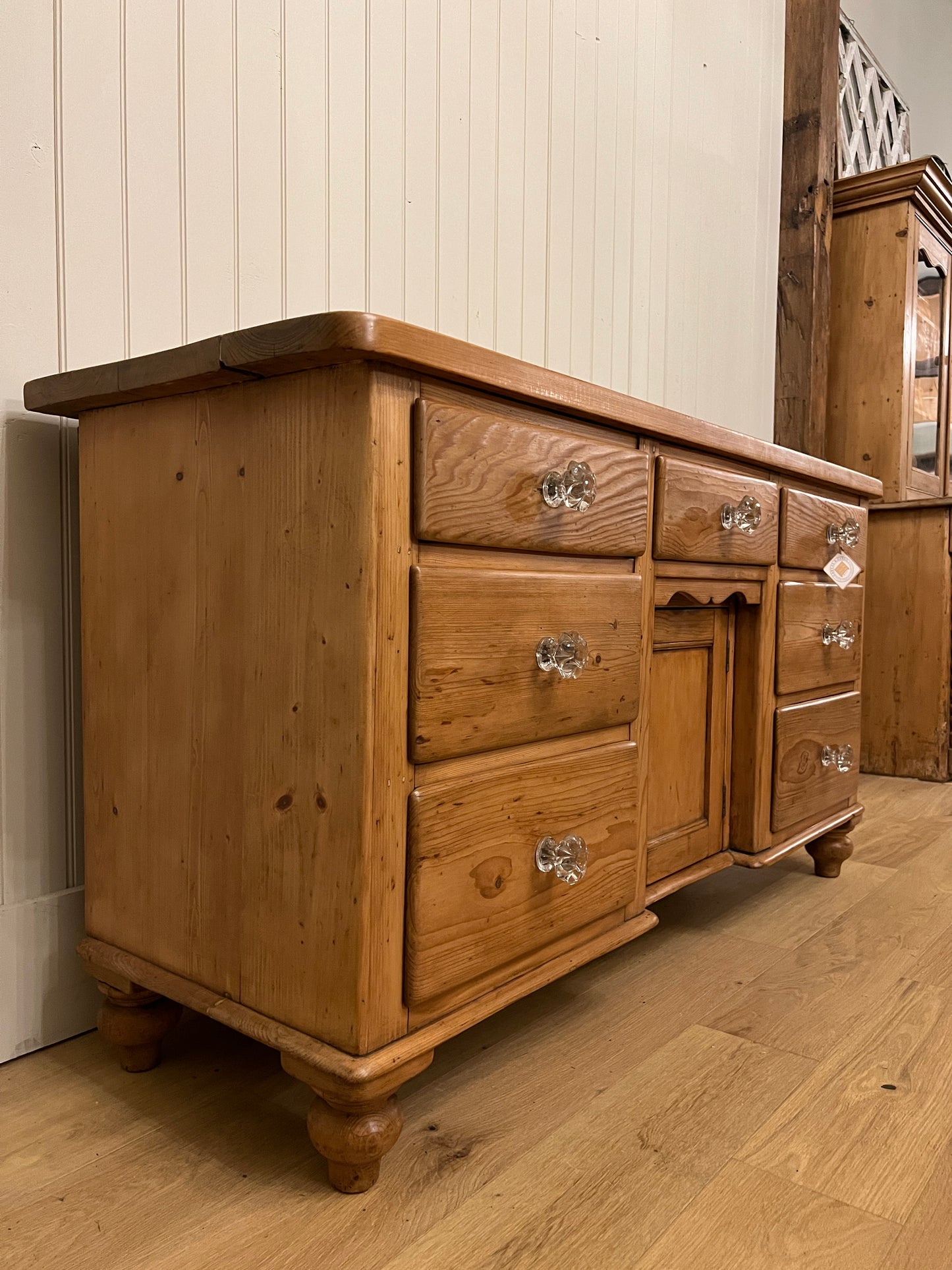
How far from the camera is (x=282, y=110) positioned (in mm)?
1221

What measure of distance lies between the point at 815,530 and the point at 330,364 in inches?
36.6

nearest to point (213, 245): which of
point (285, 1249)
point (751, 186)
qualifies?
point (285, 1249)

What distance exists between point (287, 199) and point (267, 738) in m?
0.78

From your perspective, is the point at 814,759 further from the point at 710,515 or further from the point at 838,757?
the point at 710,515

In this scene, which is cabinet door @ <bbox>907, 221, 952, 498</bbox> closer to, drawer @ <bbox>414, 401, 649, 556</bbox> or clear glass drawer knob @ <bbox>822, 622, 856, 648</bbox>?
clear glass drawer knob @ <bbox>822, 622, 856, 648</bbox>

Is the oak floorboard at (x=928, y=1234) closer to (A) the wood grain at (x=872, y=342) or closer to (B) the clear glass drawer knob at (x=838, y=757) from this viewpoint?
(B) the clear glass drawer knob at (x=838, y=757)

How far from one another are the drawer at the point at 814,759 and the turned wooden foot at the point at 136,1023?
85 cm

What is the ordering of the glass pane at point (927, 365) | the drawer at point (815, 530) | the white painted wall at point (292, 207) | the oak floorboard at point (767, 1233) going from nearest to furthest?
the oak floorboard at point (767, 1233) → the white painted wall at point (292, 207) → the drawer at point (815, 530) → the glass pane at point (927, 365)

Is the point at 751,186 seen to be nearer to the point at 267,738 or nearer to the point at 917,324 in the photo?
the point at 917,324

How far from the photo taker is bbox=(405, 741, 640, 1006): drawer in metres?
0.77

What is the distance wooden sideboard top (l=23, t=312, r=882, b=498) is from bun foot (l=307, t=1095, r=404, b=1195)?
578 mm

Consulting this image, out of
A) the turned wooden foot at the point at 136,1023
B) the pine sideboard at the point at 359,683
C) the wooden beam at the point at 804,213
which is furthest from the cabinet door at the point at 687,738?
the wooden beam at the point at 804,213

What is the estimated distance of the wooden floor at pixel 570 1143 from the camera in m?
0.70

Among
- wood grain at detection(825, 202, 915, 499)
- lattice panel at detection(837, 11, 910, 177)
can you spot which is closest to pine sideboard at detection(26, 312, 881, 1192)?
wood grain at detection(825, 202, 915, 499)
